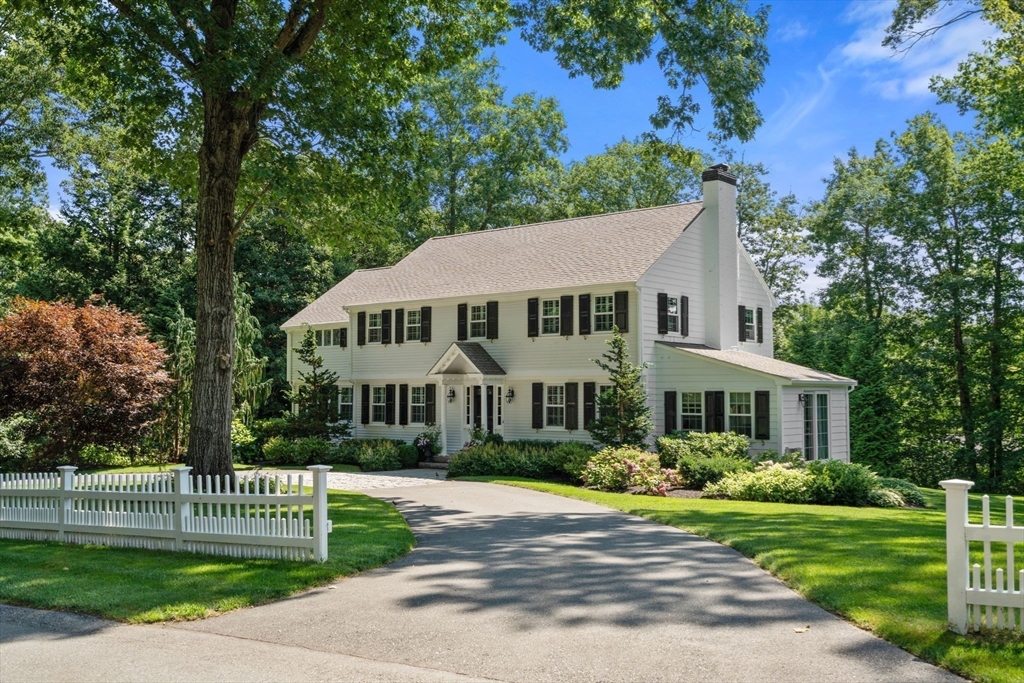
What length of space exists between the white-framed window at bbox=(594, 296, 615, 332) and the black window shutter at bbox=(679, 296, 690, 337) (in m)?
2.38

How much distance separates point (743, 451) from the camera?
2219cm

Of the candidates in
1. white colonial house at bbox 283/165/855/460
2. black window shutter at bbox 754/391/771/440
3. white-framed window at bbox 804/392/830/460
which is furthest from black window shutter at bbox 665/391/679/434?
white-framed window at bbox 804/392/830/460

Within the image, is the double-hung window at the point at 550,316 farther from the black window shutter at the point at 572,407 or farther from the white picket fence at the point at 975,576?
the white picket fence at the point at 975,576

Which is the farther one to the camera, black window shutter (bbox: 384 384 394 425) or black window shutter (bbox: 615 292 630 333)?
black window shutter (bbox: 384 384 394 425)

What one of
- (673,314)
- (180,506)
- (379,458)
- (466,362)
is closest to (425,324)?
(466,362)

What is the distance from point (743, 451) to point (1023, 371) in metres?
16.1

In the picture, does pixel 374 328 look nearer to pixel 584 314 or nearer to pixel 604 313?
pixel 584 314

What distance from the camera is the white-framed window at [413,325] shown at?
30.2 meters

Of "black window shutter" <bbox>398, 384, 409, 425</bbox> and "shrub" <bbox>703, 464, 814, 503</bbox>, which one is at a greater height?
"black window shutter" <bbox>398, 384, 409, 425</bbox>

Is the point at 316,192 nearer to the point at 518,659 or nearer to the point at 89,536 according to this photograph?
the point at 89,536

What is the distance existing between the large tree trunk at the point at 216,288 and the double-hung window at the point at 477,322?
13.7 meters

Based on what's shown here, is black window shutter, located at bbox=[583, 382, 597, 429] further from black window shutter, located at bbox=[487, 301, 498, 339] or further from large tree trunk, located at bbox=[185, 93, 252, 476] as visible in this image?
large tree trunk, located at bbox=[185, 93, 252, 476]

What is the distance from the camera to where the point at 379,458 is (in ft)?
88.0

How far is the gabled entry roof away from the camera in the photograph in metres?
26.8
